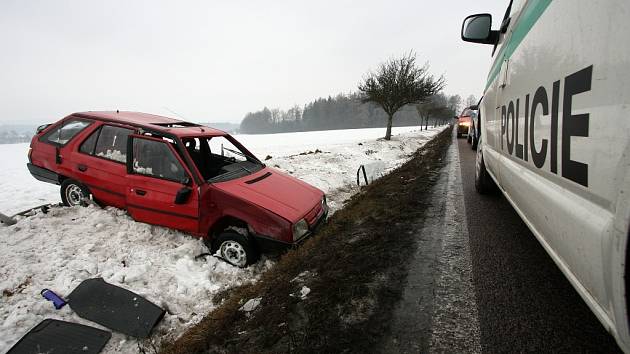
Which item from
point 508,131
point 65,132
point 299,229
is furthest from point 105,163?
point 508,131

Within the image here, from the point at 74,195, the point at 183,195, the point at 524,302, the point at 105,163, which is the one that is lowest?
the point at 524,302

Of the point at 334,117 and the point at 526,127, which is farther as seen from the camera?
the point at 334,117

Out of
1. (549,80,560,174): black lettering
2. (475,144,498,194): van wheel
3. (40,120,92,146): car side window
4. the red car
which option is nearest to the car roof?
the red car

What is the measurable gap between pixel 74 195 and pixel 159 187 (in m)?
2.04

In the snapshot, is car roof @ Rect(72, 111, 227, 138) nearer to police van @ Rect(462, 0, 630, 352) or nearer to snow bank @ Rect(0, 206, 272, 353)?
snow bank @ Rect(0, 206, 272, 353)

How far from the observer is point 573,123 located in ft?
4.33

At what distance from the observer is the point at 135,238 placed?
4195 mm

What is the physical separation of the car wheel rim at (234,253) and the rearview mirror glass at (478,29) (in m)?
3.72

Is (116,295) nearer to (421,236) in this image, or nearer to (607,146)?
(421,236)

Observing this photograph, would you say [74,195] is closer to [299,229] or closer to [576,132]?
[299,229]

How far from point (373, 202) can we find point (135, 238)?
374 centimetres

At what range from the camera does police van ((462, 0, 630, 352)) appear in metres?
1.02

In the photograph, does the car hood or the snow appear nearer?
the car hood

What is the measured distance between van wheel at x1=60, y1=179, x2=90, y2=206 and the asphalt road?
5.44 metres
